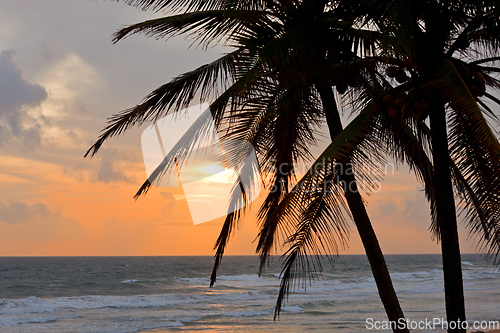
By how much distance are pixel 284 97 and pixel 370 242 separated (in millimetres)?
1834

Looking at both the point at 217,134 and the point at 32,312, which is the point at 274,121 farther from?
the point at 32,312

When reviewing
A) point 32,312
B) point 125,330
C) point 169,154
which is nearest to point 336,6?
point 169,154

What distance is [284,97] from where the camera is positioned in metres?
4.61

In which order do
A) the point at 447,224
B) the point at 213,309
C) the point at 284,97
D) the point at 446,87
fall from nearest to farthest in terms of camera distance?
the point at 446,87 → the point at 447,224 → the point at 284,97 → the point at 213,309

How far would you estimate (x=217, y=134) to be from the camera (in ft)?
17.5

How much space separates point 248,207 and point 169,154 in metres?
1.35

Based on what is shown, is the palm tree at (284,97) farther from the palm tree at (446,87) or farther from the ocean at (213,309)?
the ocean at (213,309)

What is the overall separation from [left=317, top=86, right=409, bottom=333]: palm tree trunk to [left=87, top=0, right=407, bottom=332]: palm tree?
0.01 metres

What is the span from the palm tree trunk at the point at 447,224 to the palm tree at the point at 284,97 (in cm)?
61

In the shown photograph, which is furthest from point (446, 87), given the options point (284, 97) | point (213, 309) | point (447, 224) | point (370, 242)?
point (213, 309)

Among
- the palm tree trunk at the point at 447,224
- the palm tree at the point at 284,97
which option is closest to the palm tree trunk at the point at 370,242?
the palm tree at the point at 284,97

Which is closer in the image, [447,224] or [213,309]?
[447,224]

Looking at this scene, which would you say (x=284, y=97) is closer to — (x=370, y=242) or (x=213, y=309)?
(x=370, y=242)

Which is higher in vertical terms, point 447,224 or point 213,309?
point 447,224
